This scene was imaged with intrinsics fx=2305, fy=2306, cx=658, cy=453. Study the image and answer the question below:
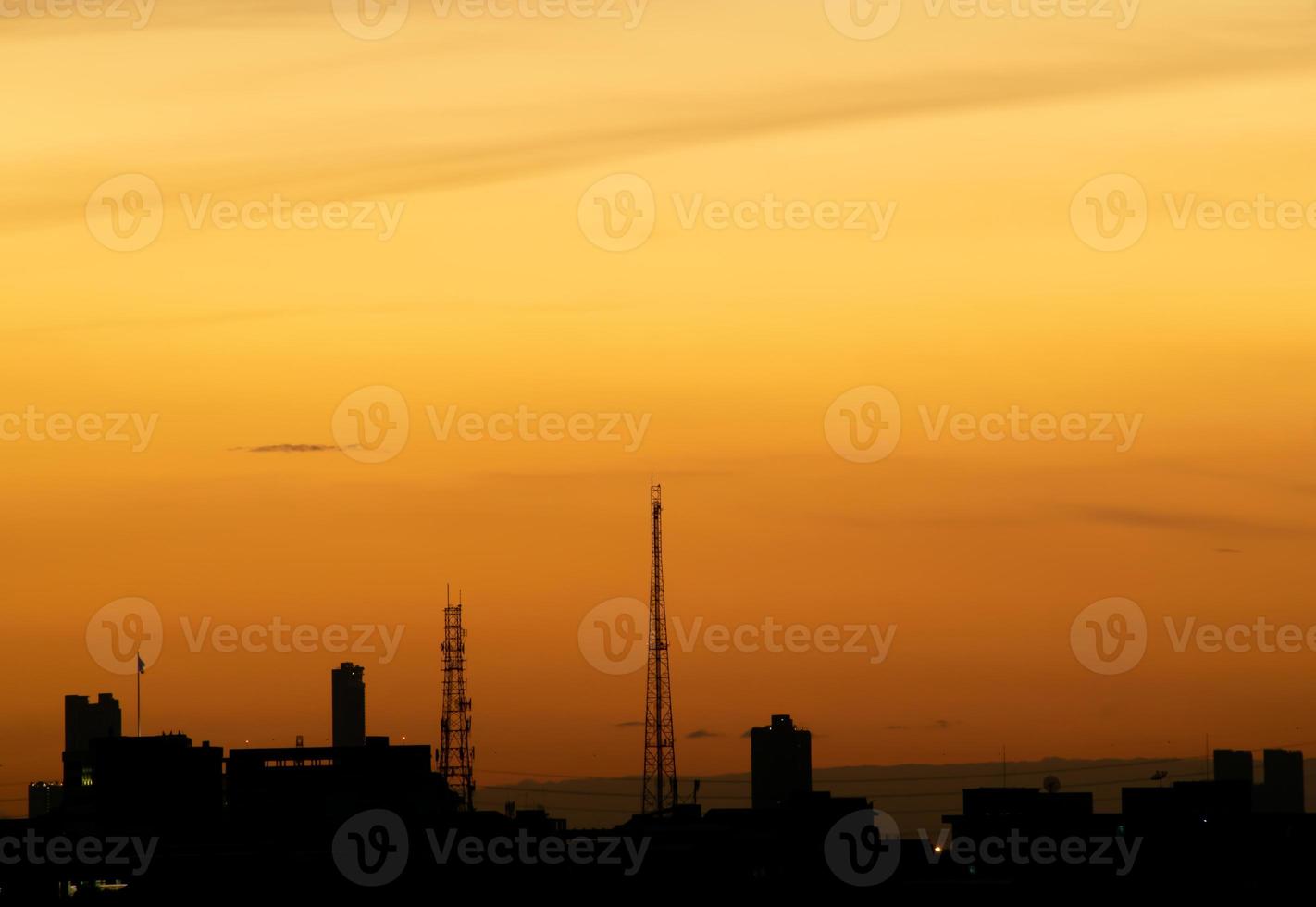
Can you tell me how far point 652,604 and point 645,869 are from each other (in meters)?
27.0

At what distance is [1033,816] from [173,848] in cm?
7154

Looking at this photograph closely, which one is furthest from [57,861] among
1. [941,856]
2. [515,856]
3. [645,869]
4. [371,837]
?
[941,856]

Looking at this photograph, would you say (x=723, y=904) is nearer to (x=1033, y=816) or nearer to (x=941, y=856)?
(x=941, y=856)

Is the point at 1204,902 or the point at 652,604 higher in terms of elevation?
the point at 652,604

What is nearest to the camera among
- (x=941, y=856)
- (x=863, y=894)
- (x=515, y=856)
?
(x=863, y=894)

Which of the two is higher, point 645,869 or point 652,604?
point 652,604

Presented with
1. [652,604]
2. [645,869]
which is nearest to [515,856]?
[645,869]

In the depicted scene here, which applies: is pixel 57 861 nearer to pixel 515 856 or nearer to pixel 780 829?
pixel 515 856

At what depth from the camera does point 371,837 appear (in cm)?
18800

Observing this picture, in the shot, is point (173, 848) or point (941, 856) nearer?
point (941, 856)

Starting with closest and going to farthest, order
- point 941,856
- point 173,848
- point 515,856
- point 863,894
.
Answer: point 863,894 → point 515,856 → point 941,856 → point 173,848

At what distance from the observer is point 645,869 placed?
146m

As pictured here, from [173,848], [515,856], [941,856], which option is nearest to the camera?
[515,856]

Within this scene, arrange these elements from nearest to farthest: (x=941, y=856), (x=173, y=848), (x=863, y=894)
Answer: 1. (x=863, y=894)
2. (x=941, y=856)
3. (x=173, y=848)
